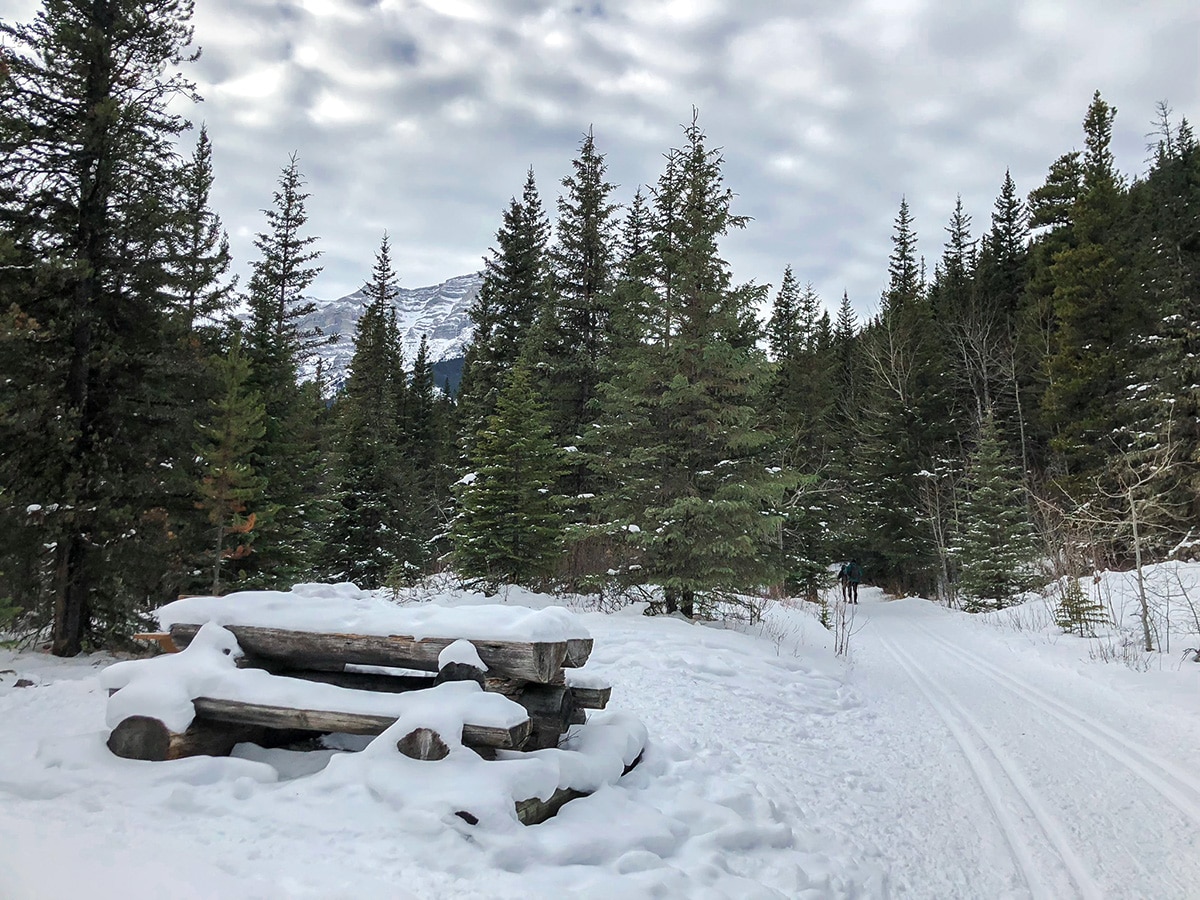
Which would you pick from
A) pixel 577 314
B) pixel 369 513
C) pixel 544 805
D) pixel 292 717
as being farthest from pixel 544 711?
pixel 369 513

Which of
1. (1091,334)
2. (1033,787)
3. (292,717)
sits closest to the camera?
(292,717)

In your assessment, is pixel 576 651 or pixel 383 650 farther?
pixel 576 651

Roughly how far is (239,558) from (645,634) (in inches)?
406

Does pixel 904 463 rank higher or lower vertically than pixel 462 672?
higher

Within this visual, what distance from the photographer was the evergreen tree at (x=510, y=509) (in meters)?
15.0

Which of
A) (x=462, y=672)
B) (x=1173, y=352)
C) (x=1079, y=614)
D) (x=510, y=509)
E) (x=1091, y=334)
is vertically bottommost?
(x=1079, y=614)

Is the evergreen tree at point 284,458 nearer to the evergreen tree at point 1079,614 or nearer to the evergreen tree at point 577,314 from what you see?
the evergreen tree at point 577,314

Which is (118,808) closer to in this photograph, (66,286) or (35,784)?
(35,784)

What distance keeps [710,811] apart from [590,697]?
4.32ft

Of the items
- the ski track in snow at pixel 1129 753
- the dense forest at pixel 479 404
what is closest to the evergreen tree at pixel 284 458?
the dense forest at pixel 479 404

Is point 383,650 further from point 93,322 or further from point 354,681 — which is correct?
point 93,322

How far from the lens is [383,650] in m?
4.60

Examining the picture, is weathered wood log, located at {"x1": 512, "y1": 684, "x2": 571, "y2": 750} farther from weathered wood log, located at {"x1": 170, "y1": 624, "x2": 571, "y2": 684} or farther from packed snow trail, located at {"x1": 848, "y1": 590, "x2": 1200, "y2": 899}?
packed snow trail, located at {"x1": 848, "y1": 590, "x2": 1200, "y2": 899}

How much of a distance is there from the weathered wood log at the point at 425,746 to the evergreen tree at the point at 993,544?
77.8ft
